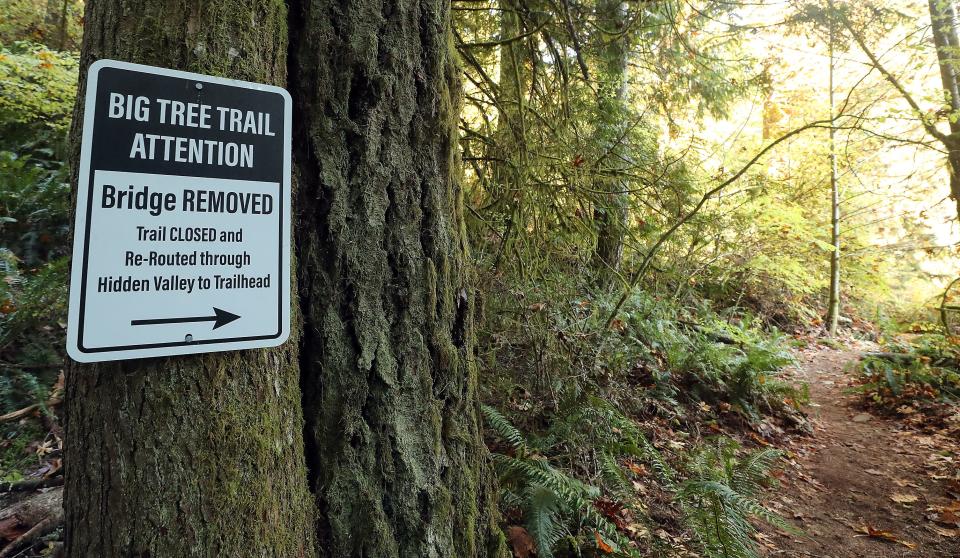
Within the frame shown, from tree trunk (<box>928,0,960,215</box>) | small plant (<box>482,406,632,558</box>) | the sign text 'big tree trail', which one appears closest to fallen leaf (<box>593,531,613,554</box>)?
small plant (<box>482,406,632,558</box>)

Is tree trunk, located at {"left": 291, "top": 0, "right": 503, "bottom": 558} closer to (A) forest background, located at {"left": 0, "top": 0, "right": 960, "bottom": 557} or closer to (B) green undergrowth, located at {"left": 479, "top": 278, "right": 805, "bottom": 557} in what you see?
(A) forest background, located at {"left": 0, "top": 0, "right": 960, "bottom": 557}

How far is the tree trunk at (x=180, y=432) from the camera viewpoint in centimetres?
103

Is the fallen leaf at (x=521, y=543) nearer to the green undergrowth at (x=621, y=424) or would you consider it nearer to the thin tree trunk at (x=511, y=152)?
the green undergrowth at (x=621, y=424)

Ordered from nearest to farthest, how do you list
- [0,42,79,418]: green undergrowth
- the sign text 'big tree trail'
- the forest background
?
the sign text 'big tree trail'
the forest background
[0,42,79,418]: green undergrowth

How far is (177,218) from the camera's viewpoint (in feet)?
3.60

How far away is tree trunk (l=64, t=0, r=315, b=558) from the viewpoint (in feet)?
3.38

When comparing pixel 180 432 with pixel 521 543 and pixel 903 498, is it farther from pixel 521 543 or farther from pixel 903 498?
pixel 903 498

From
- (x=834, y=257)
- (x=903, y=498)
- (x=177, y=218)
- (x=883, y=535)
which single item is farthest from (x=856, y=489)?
(x=834, y=257)

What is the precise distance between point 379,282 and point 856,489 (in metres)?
5.51

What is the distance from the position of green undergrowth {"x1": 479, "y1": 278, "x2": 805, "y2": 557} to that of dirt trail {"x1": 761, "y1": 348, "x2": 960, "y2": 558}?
38 cm

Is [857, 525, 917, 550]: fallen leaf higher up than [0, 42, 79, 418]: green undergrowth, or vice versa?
[0, 42, 79, 418]: green undergrowth

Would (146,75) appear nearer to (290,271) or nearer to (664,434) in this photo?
(290,271)

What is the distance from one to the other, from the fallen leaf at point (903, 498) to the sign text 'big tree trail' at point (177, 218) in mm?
5685

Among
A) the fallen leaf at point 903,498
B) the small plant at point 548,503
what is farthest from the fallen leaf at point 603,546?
the fallen leaf at point 903,498
